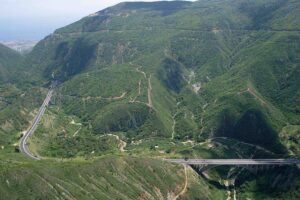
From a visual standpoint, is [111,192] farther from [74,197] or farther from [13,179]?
[13,179]

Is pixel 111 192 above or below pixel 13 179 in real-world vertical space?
below

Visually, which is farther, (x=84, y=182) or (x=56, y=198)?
(x=84, y=182)

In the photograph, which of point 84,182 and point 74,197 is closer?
point 74,197

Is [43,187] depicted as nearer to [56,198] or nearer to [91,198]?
[56,198]

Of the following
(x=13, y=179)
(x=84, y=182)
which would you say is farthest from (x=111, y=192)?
(x=13, y=179)

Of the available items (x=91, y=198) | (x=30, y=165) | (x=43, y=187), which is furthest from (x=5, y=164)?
(x=91, y=198)

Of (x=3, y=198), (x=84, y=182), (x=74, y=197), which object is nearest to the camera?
(x=3, y=198)

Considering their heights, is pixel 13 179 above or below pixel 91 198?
above

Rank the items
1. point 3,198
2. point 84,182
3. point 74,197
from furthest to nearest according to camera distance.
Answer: point 84,182
point 74,197
point 3,198
